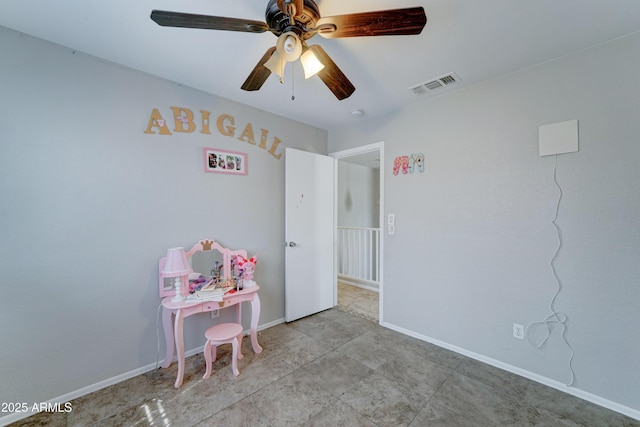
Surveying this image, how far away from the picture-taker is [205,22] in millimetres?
1229

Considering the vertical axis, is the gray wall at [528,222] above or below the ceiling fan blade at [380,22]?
below

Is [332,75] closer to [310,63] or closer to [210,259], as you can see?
[310,63]

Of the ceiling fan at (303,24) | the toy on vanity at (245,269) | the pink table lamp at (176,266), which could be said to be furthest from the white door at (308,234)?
the ceiling fan at (303,24)

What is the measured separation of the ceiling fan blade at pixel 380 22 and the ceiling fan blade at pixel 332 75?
0.11m

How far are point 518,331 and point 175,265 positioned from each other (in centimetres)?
286

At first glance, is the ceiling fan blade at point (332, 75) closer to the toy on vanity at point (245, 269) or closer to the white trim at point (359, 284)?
the toy on vanity at point (245, 269)

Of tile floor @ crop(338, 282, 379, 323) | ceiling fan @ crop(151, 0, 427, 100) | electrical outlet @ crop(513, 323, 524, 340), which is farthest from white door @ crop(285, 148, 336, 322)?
electrical outlet @ crop(513, 323, 524, 340)

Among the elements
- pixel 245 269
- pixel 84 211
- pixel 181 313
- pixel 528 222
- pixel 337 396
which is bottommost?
pixel 337 396

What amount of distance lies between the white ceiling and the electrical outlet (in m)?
2.14

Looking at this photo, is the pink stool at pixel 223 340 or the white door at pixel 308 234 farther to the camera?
the white door at pixel 308 234

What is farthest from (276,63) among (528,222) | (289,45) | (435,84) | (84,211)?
(528,222)

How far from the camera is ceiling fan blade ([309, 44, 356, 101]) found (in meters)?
1.41

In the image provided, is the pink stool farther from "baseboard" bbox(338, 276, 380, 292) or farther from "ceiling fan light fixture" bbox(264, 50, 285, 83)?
"baseboard" bbox(338, 276, 380, 292)

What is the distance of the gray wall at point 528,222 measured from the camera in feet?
5.65
